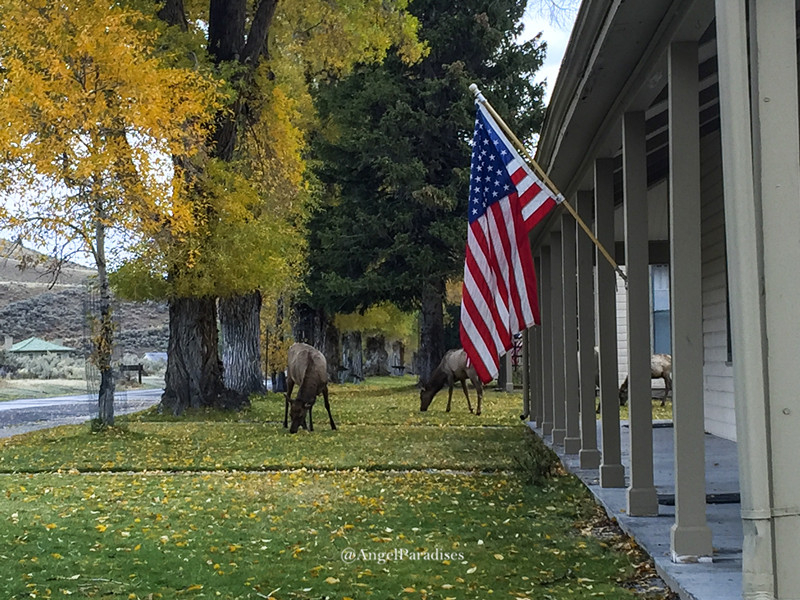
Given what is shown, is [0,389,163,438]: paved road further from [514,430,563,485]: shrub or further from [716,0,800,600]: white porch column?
[716,0,800,600]: white porch column

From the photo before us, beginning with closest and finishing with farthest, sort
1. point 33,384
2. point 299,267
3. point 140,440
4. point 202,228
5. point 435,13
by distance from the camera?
point 140,440 < point 202,228 < point 299,267 < point 435,13 < point 33,384

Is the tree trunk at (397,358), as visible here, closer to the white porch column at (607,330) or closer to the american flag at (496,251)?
the white porch column at (607,330)

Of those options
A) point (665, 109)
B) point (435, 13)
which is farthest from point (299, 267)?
point (665, 109)

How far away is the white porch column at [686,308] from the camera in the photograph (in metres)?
6.09

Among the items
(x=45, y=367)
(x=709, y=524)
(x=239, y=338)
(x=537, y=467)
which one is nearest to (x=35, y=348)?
(x=45, y=367)

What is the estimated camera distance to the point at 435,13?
33406mm

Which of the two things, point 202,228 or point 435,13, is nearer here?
point 202,228

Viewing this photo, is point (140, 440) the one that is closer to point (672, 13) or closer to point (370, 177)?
point (672, 13)

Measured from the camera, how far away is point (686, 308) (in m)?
6.12

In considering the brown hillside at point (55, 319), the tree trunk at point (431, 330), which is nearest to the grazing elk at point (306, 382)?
the tree trunk at point (431, 330)

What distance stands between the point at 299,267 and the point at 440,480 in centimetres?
1949

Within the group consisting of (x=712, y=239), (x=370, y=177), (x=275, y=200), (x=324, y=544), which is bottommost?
(x=324, y=544)

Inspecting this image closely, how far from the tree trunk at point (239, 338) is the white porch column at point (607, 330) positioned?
61.1 feet

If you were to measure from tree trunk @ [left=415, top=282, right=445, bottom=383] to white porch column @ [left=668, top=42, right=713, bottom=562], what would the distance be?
26499 mm
